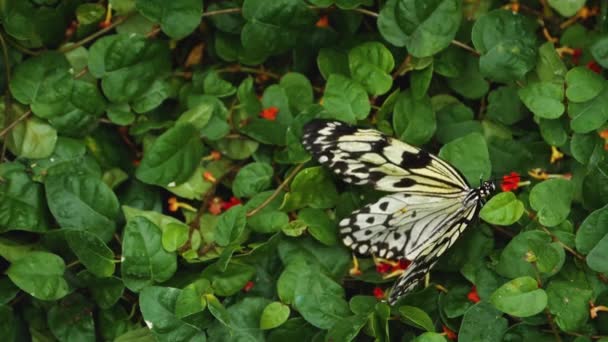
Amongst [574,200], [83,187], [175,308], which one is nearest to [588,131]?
[574,200]

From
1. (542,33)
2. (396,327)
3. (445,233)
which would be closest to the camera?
(445,233)

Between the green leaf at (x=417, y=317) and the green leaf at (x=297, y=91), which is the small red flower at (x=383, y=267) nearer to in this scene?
the green leaf at (x=417, y=317)

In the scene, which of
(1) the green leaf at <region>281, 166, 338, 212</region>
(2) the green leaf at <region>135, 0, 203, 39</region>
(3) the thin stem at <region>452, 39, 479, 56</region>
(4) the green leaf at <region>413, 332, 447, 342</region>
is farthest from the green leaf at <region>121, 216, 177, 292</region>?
(3) the thin stem at <region>452, 39, 479, 56</region>

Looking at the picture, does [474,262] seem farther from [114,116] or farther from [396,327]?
[114,116]

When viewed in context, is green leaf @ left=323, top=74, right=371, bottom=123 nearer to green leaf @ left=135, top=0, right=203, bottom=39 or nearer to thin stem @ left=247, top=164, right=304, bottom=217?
thin stem @ left=247, top=164, right=304, bottom=217

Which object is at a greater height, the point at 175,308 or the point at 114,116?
the point at 114,116

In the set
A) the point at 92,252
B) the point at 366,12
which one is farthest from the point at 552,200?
the point at 92,252

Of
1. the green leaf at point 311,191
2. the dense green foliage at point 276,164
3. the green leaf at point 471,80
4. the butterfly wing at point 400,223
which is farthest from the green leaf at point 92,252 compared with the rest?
the green leaf at point 471,80
